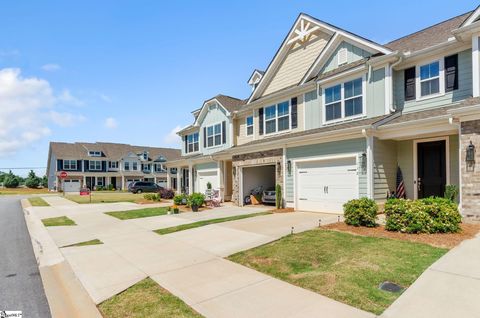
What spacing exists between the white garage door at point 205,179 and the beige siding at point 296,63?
280 inches

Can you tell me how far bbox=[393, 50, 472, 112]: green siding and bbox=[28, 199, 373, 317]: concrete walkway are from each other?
19.2ft

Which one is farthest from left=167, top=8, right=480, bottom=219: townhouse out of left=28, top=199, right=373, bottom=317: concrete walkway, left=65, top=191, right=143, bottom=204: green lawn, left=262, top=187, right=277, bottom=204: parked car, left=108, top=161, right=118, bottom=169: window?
left=108, top=161, right=118, bottom=169: window

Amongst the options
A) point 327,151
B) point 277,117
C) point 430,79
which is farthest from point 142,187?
point 430,79

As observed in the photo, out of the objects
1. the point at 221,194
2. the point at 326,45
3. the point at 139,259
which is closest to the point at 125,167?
the point at 221,194

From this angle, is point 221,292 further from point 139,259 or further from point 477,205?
Result: point 477,205

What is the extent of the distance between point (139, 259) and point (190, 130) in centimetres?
1991

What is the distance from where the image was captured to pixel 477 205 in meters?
8.77

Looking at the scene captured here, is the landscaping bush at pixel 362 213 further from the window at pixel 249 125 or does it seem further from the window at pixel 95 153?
the window at pixel 95 153

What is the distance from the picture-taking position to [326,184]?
13273mm

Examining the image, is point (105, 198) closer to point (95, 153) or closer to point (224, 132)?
point (224, 132)

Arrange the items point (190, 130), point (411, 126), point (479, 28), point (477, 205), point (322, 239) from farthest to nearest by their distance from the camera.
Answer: point (190, 130) → point (411, 126) → point (479, 28) → point (477, 205) → point (322, 239)

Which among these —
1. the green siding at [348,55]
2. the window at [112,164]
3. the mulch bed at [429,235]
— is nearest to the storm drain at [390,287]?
the mulch bed at [429,235]

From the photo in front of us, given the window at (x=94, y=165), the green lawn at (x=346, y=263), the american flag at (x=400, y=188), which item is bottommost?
the green lawn at (x=346, y=263)

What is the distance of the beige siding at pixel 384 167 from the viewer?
38.2 feet
